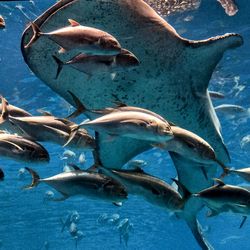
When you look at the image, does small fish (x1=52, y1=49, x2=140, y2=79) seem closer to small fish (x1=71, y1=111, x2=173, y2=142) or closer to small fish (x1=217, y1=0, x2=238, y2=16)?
small fish (x1=71, y1=111, x2=173, y2=142)

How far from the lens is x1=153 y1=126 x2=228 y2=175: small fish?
3.90 m

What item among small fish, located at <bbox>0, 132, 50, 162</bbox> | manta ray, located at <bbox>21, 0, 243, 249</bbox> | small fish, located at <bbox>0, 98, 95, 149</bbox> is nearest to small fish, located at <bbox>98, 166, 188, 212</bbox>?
manta ray, located at <bbox>21, 0, 243, 249</bbox>

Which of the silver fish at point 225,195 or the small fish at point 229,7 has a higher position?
the small fish at point 229,7

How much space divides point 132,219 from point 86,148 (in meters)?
37.8

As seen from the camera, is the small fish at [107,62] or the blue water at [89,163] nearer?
the small fish at [107,62]

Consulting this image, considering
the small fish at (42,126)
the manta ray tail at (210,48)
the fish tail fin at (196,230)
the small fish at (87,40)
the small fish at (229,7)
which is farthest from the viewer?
the small fish at (229,7)

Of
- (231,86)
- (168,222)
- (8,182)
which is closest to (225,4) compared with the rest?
(231,86)

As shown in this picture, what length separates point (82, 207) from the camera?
34188 mm

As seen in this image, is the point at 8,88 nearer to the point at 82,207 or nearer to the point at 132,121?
the point at 132,121

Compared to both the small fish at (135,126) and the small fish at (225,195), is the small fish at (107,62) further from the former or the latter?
the small fish at (225,195)

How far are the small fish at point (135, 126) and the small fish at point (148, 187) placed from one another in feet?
2.56

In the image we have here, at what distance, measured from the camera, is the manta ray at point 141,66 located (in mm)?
4133

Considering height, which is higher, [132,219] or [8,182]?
[8,182]

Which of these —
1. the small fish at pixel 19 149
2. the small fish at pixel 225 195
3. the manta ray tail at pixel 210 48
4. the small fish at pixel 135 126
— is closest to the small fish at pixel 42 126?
the small fish at pixel 19 149
